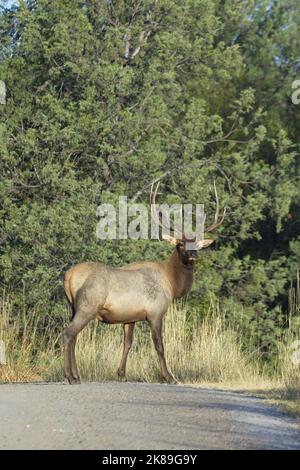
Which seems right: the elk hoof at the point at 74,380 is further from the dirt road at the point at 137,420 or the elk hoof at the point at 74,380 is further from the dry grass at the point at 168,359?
the dirt road at the point at 137,420

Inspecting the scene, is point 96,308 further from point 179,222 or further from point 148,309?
point 179,222

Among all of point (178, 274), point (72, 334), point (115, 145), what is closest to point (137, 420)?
point (72, 334)

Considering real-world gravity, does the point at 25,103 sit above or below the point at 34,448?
above

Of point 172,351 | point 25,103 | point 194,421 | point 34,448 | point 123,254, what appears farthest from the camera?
point 25,103

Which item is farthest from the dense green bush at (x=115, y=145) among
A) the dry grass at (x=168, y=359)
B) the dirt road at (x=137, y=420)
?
the dirt road at (x=137, y=420)

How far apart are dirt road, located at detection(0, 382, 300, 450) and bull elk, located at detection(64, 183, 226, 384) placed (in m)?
2.48

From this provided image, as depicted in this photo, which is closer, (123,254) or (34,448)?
(34,448)

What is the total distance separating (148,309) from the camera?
15.8 meters

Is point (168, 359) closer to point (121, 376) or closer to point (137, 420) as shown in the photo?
point (121, 376)

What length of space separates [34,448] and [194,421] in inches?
75.9

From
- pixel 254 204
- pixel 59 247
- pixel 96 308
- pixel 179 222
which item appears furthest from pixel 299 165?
pixel 96 308

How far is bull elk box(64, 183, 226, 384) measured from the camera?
15.1m

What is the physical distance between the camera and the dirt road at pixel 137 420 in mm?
8258

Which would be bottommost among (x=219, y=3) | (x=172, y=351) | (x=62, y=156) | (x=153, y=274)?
(x=172, y=351)
